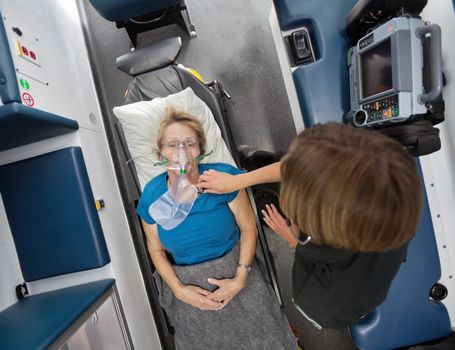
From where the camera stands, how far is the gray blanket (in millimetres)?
1386

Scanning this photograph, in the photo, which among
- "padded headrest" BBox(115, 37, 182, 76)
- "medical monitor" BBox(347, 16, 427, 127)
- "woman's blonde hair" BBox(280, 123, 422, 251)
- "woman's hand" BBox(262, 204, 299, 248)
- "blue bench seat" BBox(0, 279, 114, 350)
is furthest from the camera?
"padded headrest" BBox(115, 37, 182, 76)

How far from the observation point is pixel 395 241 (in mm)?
694

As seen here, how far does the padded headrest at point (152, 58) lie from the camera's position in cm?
160

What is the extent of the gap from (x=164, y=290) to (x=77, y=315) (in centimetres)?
48

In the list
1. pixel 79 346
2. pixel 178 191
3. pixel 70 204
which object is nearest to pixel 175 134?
pixel 178 191

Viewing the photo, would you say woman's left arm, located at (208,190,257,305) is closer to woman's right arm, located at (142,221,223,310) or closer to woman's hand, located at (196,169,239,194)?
woman's right arm, located at (142,221,223,310)

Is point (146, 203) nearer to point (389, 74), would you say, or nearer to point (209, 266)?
point (209, 266)

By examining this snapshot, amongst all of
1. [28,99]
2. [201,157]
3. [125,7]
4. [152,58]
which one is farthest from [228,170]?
[125,7]

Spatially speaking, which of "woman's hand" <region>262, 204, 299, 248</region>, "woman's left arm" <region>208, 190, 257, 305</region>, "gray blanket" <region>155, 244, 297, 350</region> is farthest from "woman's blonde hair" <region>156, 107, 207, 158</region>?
"gray blanket" <region>155, 244, 297, 350</region>

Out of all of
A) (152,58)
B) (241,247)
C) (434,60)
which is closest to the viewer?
(434,60)

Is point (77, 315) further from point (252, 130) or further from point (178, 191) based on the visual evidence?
point (252, 130)

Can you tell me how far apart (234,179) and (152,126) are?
1.88 feet

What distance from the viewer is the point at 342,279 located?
0.89 metres

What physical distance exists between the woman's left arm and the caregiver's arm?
5.5 inches
